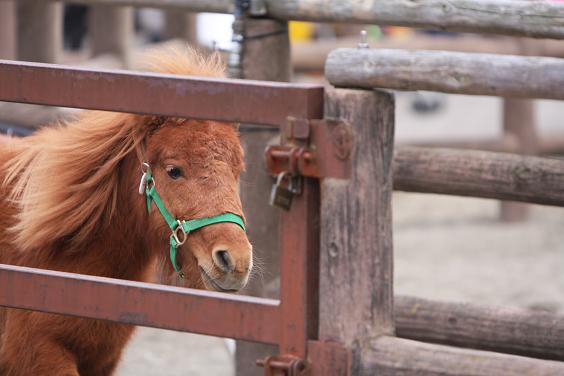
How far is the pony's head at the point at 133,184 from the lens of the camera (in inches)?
120

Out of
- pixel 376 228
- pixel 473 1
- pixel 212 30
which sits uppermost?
pixel 212 30

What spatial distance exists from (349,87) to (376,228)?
1.19ft

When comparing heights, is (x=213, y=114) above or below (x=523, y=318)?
above

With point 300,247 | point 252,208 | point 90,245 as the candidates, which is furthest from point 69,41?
point 300,247

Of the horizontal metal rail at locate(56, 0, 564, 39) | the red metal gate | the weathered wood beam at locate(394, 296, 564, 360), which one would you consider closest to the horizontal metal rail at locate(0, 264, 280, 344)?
the red metal gate

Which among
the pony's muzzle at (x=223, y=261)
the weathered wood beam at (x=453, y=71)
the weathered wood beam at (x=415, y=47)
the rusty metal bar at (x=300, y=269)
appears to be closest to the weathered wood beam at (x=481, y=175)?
the weathered wood beam at (x=453, y=71)

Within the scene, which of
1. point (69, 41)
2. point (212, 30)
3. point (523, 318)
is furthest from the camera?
point (69, 41)

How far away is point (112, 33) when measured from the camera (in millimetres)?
7586

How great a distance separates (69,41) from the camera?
1452 centimetres

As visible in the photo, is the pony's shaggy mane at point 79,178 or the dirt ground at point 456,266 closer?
the pony's shaggy mane at point 79,178

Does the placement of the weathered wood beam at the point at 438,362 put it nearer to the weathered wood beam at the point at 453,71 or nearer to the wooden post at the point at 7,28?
the weathered wood beam at the point at 453,71

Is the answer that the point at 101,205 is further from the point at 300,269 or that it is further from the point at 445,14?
the point at 445,14

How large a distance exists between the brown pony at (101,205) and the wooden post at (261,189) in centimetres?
85

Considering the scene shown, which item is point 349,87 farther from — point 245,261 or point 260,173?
point 260,173
